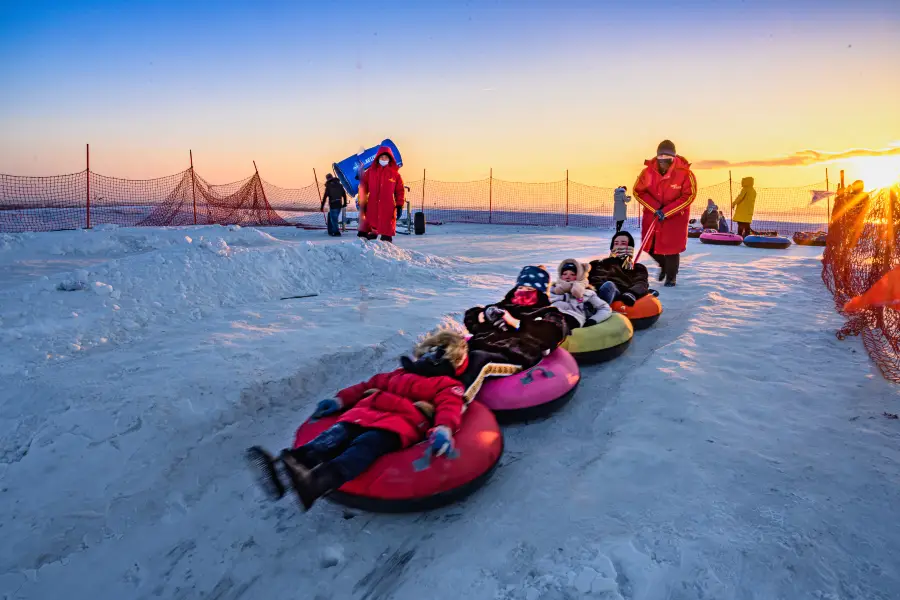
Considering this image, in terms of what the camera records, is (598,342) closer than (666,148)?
Yes

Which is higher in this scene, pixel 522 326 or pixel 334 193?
pixel 334 193

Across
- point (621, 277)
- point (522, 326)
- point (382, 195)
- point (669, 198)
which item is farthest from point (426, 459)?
point (382, 195)

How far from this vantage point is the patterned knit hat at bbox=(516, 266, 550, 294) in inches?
181

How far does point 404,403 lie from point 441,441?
373 millimetres

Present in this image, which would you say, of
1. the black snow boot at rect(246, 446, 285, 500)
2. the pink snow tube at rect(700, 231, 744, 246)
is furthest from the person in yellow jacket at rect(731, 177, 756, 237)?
the black snow boot at rect(246, 446, 285, 500)

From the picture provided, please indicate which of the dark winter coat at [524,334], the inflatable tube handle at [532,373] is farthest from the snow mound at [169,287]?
the inflatable tube handle at [532,373]

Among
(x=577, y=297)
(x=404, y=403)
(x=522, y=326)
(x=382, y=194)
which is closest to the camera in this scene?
(x=404, y=403)

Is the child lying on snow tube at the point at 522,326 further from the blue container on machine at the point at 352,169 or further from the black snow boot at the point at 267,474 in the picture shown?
the blue container on machine at the point at 352,169

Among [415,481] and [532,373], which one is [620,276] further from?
[415,481]

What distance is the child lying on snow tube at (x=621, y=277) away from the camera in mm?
5684

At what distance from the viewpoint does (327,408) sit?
2.93m

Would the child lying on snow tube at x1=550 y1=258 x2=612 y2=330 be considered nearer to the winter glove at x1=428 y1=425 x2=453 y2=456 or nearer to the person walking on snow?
the winter glove at x1=428 y1=425 x2=453 y2=456

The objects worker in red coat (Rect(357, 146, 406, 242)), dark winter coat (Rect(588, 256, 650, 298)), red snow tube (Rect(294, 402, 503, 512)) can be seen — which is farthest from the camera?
worker in red coat (Rect(357, 146, 406, 242))

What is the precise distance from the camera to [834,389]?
3.81m
